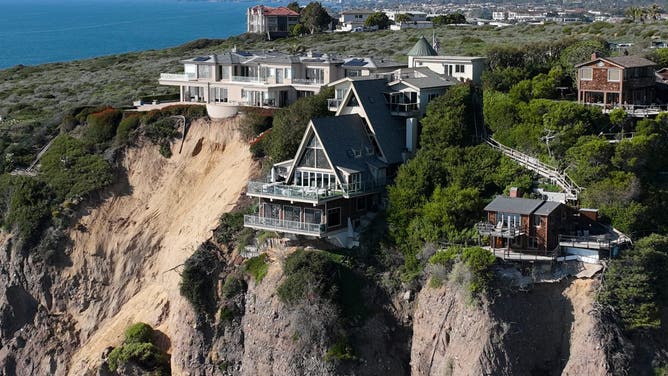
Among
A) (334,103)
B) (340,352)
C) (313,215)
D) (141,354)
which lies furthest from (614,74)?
(141,354)

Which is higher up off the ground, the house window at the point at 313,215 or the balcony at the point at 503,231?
the balcony at the point at 503,231

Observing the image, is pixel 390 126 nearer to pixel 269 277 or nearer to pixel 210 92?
pixel 269 277

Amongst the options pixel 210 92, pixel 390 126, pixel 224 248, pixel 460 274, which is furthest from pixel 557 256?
pixel 210 92

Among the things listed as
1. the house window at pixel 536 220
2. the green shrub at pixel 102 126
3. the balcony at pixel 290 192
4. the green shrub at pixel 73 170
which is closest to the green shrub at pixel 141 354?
the balcony at pixel 290 192

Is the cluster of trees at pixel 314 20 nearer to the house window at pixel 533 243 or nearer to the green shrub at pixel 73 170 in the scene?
the green shrub at pixel 73 170

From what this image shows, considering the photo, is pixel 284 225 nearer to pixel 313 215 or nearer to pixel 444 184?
pixel 313 215

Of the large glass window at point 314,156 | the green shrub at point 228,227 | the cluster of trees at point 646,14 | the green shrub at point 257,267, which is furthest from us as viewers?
the cluster of trees at point 646,14

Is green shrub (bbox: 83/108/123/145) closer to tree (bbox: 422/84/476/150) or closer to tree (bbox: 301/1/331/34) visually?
tree (bbox: 422/84/476/150)
